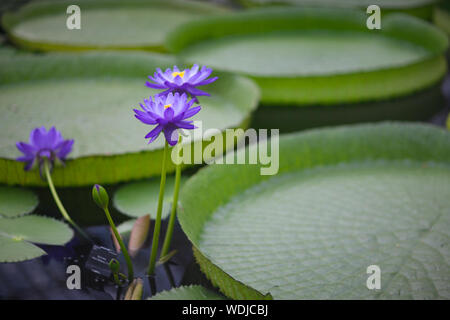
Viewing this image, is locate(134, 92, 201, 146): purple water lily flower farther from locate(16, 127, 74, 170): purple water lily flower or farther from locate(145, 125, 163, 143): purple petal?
locate(16, 127, 74, 170): purple water lily flower

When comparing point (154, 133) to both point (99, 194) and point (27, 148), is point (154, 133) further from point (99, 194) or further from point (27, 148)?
point (27, 148)

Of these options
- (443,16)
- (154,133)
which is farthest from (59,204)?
(443,16)

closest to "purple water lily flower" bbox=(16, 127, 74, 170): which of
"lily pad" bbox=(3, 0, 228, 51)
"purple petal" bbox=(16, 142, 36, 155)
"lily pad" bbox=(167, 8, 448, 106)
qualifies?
"purple petal" bbox=(16, 142, 36, 155)

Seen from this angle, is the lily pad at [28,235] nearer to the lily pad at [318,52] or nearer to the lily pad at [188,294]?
the lily pad at [188,294]

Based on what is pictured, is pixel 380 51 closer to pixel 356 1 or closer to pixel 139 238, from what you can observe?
pixel 356 1

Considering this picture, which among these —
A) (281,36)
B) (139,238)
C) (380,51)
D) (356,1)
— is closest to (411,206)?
(139,238)

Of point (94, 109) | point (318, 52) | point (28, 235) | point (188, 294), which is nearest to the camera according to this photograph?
point (188, 294)
